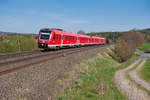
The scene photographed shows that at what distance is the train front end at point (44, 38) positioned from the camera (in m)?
19.1

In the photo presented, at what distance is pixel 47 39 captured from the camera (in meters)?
19.2

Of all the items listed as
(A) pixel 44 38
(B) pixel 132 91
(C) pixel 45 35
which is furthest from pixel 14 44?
(B) pixel 132 91

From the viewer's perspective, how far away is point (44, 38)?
765 inches

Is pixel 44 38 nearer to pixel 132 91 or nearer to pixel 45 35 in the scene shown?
pixel 45 35

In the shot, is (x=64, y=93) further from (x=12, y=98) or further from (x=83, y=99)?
(x=12, y=98)

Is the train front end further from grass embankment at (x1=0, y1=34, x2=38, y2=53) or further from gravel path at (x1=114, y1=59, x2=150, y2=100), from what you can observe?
gravel path at (x1=114, y1=59, x2=150, y2=100)

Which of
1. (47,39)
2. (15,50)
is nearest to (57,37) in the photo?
(47,39)

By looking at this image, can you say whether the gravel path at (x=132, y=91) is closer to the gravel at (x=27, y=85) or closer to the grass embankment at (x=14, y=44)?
the gravel at (x=27, y=85)

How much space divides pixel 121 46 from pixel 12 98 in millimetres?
42040

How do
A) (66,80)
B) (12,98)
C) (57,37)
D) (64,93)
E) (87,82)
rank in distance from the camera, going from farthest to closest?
(57,37)
(87,82)
(66,80)
(64,93)
(12,98)

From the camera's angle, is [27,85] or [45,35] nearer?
[27,85]

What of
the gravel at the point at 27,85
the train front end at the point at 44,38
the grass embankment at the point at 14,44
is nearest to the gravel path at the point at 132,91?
the gravel at the point at 27,85

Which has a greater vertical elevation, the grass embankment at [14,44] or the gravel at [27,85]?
the grass embankment at [14,44]

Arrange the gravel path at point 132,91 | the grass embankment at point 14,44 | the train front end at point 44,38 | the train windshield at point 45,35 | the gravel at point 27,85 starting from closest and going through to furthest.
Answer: the gravel at point 27,85
the gravel path at point 132,91
the train front end at point 44,38
the train windshield at point 45,35
the grass embankment at point 14,44
